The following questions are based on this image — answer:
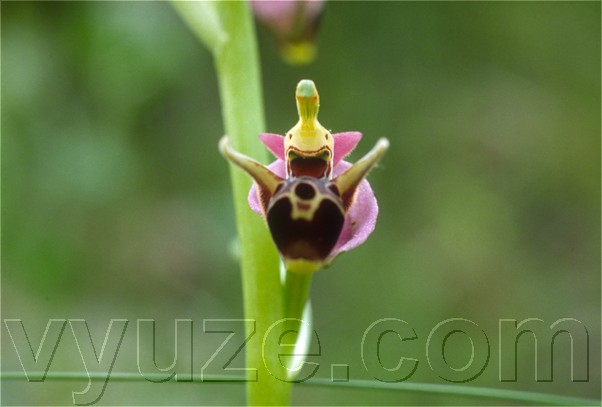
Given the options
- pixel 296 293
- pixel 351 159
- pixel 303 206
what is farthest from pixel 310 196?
pixel 351 159

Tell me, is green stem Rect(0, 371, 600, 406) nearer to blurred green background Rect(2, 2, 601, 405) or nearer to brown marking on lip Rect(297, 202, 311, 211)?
brown marking on lip Rect(297, 202, 311, 211)

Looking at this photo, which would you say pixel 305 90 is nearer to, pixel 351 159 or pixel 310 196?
pixel 310 196

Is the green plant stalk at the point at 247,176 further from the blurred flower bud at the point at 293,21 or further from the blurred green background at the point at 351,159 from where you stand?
the blurred green background at the point at 351,159

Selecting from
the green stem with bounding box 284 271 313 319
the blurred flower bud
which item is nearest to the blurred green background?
the blurred flower bud

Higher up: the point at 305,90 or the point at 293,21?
the point at 293,21

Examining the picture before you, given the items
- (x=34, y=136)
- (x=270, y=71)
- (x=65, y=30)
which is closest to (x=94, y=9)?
(x=65, y=30)

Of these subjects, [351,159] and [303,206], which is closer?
[303,206]

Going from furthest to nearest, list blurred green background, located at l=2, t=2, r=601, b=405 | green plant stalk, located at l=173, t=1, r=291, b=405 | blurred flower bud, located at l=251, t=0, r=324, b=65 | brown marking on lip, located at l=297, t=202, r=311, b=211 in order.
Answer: blurred green background, located at l=2, t=2, r=601, b=405 < blurred flower bud, located at l=251, t=0, r=324, b=65 < green plant stalk, located at l=173, t=1, r=291, b=405 < brown marking on lip, located at l=297, t=202, r=311, b=211
